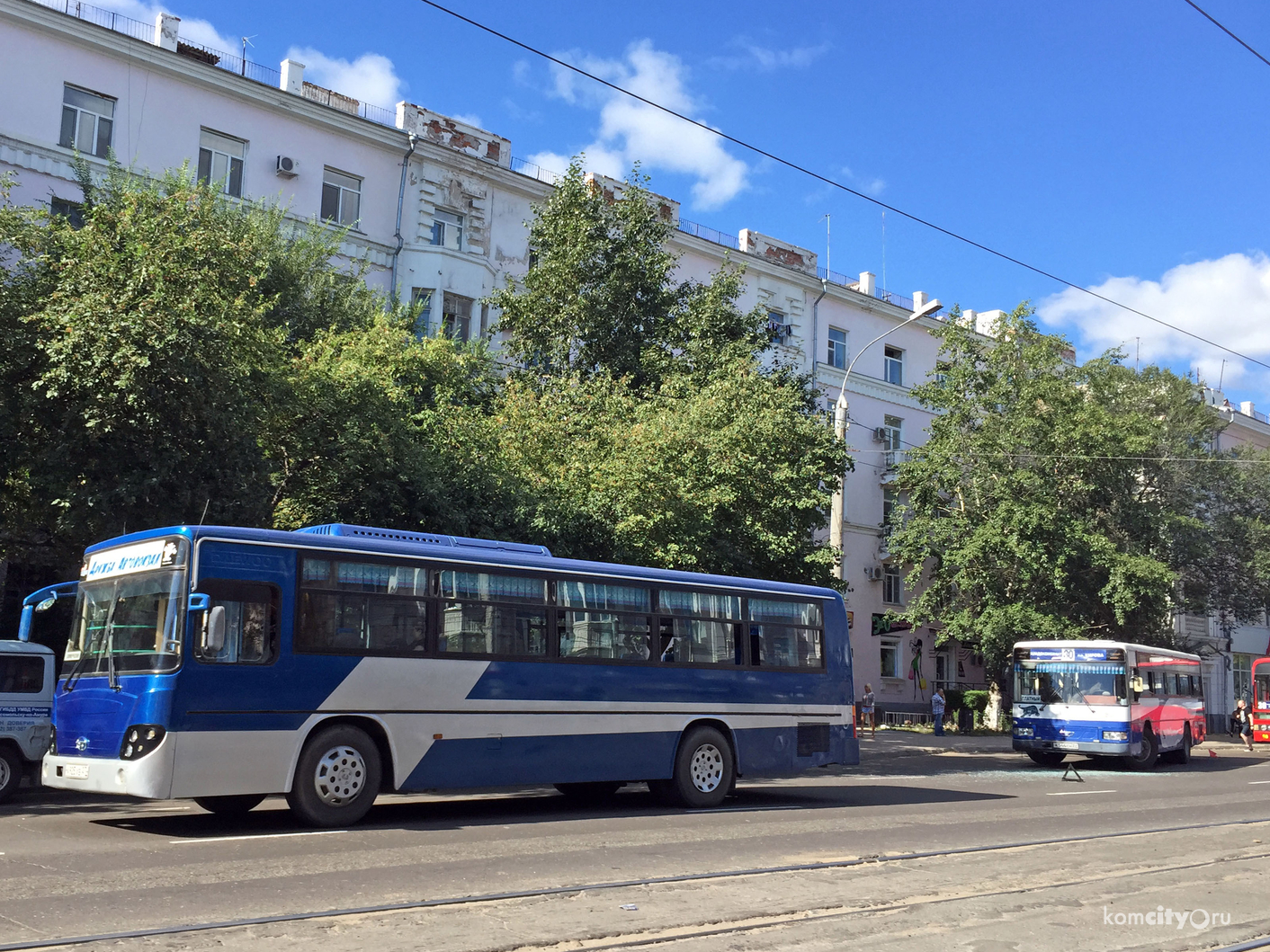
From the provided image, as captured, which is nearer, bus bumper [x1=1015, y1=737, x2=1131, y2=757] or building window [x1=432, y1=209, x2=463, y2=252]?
bus bumper [x1=1015, y1=737, x2=1131, y2=757]

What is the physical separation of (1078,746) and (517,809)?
1608cm

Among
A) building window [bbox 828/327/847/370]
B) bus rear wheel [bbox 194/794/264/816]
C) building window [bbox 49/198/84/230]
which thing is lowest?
bus rear wheel [bbox 194/794/264/816]

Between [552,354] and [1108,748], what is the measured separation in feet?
51.8

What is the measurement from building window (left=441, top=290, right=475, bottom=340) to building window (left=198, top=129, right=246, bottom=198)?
632 cm

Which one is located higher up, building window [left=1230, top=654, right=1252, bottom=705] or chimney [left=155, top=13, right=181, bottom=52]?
chimney [left=155, top=13, right=181, bottom=52]

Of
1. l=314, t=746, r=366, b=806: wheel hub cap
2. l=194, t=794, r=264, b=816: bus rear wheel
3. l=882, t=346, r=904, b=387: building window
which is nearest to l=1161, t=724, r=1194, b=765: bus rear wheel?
l=882, t=346, r=904, b=387: building window

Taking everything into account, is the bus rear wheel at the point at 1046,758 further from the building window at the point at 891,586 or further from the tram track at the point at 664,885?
the building window at the point at 891,586

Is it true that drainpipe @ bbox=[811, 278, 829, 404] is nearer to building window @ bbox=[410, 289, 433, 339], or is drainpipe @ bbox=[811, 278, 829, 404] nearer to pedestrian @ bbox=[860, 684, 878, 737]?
pedestrian @ bbox=[860, 684, 878, 737]

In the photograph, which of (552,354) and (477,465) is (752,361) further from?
(477,465)

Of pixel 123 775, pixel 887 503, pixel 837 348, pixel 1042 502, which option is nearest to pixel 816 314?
pixel 837 348

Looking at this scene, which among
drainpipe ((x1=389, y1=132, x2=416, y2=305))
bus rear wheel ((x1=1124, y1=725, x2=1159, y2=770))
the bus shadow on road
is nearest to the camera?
the bus shadow on road

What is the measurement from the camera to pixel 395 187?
109 feet

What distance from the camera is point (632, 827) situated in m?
12.6

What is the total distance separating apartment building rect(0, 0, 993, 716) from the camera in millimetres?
27531
